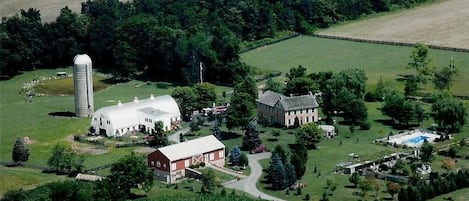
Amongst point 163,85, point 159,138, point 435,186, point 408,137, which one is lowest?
point 435,186

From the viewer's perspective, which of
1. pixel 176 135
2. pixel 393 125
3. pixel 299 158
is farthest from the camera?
pixel 393 125

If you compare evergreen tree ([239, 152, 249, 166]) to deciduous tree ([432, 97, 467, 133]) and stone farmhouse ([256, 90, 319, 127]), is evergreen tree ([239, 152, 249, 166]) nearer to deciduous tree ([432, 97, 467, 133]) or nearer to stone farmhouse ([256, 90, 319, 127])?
stone farmhouse ([256, 90, 319, 127])

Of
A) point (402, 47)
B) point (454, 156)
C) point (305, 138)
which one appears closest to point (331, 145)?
point (305, 138)

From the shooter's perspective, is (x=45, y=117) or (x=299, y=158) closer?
(x=299, y=158)

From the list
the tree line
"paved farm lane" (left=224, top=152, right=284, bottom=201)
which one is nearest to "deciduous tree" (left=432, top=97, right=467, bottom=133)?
the tree line

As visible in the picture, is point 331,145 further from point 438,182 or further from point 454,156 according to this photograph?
point 438,182

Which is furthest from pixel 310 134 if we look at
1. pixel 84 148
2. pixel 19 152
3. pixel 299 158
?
pixel 19 152

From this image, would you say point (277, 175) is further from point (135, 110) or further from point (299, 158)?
point (135, 110)
